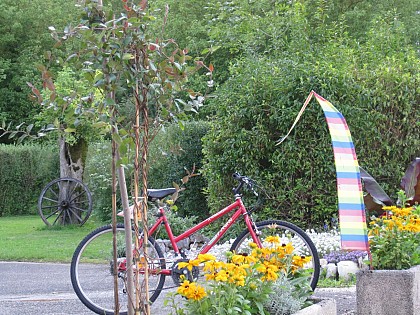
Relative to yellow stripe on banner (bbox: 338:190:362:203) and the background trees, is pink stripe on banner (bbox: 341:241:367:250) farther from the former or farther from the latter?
the background trees

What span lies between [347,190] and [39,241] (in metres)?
9.13

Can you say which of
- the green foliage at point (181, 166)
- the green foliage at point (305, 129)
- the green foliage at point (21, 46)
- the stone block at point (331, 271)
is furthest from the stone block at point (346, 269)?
the green foliage at point (21, 46)

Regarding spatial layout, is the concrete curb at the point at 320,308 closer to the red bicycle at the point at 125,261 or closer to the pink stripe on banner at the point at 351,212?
the pink stripe on banner at the point at 351,212

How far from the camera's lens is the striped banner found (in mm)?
5246

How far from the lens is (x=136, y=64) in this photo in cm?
350

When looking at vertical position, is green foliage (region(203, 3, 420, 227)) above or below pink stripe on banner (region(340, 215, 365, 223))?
above

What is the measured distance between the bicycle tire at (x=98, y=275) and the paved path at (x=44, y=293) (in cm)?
25

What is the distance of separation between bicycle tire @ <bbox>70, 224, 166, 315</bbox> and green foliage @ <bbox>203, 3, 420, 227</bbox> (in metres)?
4.05

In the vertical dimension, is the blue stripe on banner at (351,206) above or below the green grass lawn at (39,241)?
above

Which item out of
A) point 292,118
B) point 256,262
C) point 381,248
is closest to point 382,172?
point 292,118

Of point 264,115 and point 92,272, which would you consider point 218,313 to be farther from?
point 264,115

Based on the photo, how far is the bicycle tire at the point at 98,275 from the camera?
6.06m

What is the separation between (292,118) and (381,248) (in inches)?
172

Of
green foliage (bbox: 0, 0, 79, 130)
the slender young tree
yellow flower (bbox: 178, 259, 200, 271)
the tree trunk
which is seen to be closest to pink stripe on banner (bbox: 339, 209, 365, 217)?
yellow flower (bbox: 178, 259, 200, 271)
